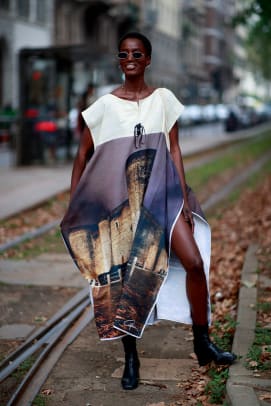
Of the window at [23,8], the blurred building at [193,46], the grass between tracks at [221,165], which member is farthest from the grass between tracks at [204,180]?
the blurred building at [193,46]

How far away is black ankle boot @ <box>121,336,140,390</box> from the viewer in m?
4.64

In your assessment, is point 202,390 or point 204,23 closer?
point 202,390

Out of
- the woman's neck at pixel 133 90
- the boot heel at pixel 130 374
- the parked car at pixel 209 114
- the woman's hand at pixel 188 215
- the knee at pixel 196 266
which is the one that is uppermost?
the woman's neck at pixel 133 90

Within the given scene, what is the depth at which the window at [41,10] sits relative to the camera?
38.0 metres

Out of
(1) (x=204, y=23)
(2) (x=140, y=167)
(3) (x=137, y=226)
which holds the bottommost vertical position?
(1) (x=204, y=23)

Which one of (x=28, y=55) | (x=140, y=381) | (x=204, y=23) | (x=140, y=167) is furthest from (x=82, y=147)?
(x=204, y=23)

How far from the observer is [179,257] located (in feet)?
14.2

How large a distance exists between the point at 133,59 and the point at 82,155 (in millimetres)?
574

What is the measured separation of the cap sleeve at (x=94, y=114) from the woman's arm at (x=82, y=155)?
0.07m

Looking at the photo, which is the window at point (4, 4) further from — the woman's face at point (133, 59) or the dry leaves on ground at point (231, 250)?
the woman's face at point (133, 59)

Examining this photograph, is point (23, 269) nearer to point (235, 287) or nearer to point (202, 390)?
point (235, 287)

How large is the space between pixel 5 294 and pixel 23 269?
3.33 ft

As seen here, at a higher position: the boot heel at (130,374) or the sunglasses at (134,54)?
the sunglasses at (134,54)

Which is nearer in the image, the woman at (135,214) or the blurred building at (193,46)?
the woman at (135,214)
